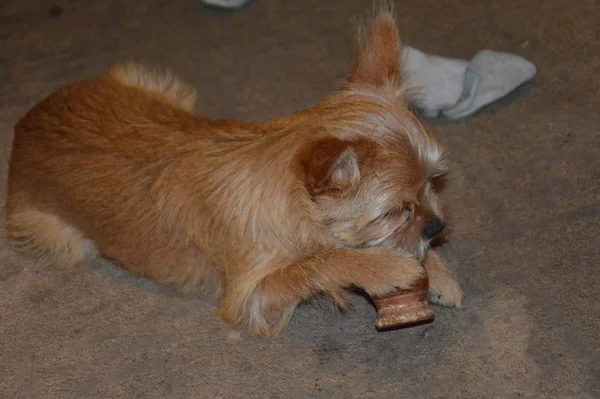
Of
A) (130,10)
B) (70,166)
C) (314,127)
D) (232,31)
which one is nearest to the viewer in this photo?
(314,127)

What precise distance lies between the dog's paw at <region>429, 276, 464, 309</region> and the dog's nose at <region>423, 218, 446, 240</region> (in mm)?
270

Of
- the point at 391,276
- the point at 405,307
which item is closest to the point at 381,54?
the point at 391,276

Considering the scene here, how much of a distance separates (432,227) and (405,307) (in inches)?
12.6

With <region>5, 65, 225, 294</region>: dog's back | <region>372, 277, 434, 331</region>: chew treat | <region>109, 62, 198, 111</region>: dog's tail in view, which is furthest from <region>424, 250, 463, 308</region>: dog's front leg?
<region>109, 62, 198, 111</region>: dog's tail

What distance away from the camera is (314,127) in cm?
262

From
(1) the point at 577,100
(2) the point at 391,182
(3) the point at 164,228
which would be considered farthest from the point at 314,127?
(1) the point at 577,100

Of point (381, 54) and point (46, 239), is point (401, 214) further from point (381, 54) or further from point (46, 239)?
point (46, 239)

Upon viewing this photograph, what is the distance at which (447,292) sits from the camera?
303cm

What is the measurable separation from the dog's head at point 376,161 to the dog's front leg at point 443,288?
20cm

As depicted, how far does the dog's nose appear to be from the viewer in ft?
9.30

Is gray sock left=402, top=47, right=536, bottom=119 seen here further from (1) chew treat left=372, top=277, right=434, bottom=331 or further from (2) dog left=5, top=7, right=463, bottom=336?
(1) chew treat left=372, top=277, right=434, bottom=331

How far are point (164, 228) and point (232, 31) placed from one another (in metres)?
1.92

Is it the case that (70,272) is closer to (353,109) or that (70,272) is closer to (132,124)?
(132,124)

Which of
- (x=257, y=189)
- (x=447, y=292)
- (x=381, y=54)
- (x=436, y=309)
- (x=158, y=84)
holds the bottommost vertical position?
(x=436, y=309)
